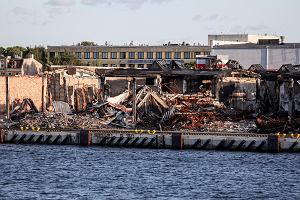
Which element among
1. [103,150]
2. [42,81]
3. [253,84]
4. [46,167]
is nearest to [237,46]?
[253,84]

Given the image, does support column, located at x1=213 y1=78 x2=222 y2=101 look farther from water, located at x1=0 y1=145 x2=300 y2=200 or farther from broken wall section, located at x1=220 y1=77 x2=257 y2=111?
water, located at x1=0 y1=145 x2=300 y2=200

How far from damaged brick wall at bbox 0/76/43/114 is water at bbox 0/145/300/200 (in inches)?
793

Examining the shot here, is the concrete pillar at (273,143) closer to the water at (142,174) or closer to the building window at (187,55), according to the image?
the water at (142,174)

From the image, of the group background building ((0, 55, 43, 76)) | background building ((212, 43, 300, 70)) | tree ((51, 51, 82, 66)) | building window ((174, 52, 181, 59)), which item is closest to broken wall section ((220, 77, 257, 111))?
background building ((212, 43, 300, 70))

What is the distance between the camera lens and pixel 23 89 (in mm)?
105438

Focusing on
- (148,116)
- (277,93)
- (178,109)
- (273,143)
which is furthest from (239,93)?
(273,143)

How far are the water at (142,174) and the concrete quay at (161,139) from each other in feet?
2.90

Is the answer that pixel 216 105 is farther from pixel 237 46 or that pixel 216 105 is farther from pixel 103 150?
pixel 237 46

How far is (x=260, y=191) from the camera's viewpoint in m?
57.2

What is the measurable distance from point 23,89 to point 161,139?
30.2 m

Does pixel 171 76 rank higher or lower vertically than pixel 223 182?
higher

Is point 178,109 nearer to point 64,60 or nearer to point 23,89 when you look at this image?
point 23,89

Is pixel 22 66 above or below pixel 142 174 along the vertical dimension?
above

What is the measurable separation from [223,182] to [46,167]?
14350mm
